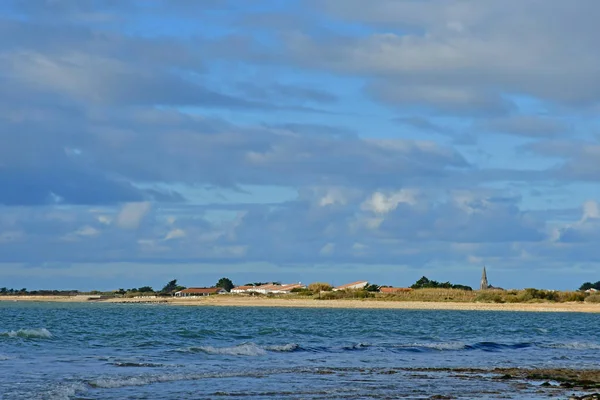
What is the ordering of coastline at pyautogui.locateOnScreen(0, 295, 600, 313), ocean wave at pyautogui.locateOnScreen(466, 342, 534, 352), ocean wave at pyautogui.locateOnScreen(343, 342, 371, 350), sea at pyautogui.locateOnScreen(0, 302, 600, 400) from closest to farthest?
sea at pyautogui.locateOnScreen(0, 302, 600, 400) → ocean wave at pyautogui.locateOnScreen(343, 342, 371, 350) → ocean wave at pyautogui.locateOnScreen(466, 342, 534, 352) → coastline at pyautogui.locateOnScreen(0, 295, 600, 313)

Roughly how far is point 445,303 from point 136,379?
113 m

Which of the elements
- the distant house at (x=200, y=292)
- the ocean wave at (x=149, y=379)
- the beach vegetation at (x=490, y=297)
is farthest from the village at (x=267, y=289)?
the ocean wave at (x=149, y=379)

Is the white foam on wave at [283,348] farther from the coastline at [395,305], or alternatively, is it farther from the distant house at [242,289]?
the distant house at [242,289]

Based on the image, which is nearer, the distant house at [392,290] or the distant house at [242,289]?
the distant house at [392,290]

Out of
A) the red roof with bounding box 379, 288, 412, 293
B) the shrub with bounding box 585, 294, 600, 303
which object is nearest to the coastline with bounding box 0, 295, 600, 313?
the shrub with bounding box 585, 294, 600, 303

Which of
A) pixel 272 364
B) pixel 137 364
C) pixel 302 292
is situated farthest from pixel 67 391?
pixel 302 292

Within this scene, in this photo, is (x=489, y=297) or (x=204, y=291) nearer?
(x=489, y=297)

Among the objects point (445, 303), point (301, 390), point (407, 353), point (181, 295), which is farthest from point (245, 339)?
point (181, 295)

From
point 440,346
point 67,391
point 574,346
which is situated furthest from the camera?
point 574,346

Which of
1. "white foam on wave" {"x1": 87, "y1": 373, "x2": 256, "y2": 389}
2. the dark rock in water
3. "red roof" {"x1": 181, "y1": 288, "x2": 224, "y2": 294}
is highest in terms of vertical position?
"red roof" {"x1": 181, "y1": 288, "x2": 224, "y2": 294}

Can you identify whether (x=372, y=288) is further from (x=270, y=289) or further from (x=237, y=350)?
(x=237, y=350)

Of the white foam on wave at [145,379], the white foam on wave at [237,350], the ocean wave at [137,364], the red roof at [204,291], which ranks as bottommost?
the white foam on wave at [145,379]

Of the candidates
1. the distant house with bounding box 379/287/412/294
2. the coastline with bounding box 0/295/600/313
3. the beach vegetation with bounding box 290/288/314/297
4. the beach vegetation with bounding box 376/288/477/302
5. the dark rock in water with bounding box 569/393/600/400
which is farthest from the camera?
the beach vegetation with bounding box 290/288/314/297

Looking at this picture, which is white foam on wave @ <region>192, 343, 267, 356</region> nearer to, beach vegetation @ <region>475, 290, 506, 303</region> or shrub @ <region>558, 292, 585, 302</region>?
beach vegetation @ <region>475, 290, 506, 303</region>
